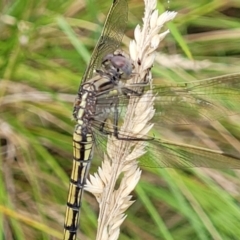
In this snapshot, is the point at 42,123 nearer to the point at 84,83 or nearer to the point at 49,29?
the point at 49,29

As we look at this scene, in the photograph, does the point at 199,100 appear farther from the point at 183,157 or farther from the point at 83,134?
the point at 83,134

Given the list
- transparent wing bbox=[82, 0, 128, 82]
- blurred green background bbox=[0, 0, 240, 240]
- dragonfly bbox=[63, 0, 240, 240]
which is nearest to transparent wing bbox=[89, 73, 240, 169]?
dragonfly bbox=[63, 0, 240, 240]

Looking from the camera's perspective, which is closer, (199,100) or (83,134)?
(199,100)

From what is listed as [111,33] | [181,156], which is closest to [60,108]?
[111,33]

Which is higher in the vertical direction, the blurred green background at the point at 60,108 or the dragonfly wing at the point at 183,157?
the blurred green background at the point at 60,108

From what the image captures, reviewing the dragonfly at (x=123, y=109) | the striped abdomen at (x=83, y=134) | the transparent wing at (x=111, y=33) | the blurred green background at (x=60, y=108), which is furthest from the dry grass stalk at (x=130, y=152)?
the blurred green background at (x=60, y=108)

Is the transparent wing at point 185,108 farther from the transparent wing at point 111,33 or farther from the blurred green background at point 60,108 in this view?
the blurred green background at point 60,108

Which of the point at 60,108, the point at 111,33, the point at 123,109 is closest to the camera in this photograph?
the point at 123,109
